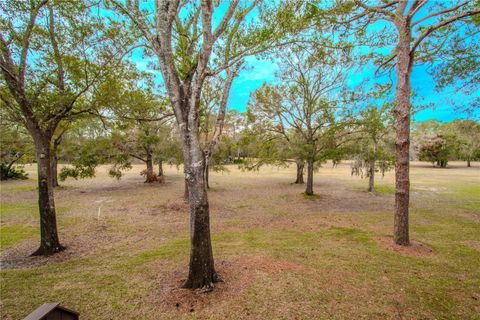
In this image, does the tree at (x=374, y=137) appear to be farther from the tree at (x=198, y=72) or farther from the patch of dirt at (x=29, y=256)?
the patch of dirt at (x=29, y=256)

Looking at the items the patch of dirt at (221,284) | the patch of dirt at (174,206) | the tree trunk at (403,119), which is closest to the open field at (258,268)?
the patch of dirt at (221,284)

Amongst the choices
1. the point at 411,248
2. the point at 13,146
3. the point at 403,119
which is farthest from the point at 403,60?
the point at 13,146

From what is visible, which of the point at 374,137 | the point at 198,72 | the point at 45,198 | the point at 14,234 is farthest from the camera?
the point at 374,137

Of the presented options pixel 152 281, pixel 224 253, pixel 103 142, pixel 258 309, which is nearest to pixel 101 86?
pixel 152 281

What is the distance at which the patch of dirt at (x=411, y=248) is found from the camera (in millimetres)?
5466

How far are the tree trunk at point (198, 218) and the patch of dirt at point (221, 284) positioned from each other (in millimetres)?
191

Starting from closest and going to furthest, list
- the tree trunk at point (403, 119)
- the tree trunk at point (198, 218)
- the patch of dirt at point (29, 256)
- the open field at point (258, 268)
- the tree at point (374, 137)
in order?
1. the open field at point (258, 268)
2. the tree trunk at point (198, 218)
3. the patch of dirt at point (29, 256)
4. the tree trunk at point (403, 119)
5. the tree at point (374, 137)

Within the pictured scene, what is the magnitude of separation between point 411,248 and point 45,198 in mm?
9309

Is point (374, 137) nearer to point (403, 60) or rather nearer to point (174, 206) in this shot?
point (403, 60)

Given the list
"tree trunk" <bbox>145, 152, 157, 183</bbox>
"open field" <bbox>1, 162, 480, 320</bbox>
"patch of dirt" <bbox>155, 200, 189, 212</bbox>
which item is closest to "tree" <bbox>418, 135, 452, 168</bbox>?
"open field" <bbox>1, 162, 480, 320</bbox>

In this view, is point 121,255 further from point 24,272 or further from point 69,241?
point 69,241

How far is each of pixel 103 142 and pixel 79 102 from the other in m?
9.61

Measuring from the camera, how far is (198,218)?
3.88 metres

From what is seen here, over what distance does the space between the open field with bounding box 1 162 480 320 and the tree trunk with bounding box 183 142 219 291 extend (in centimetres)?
26
